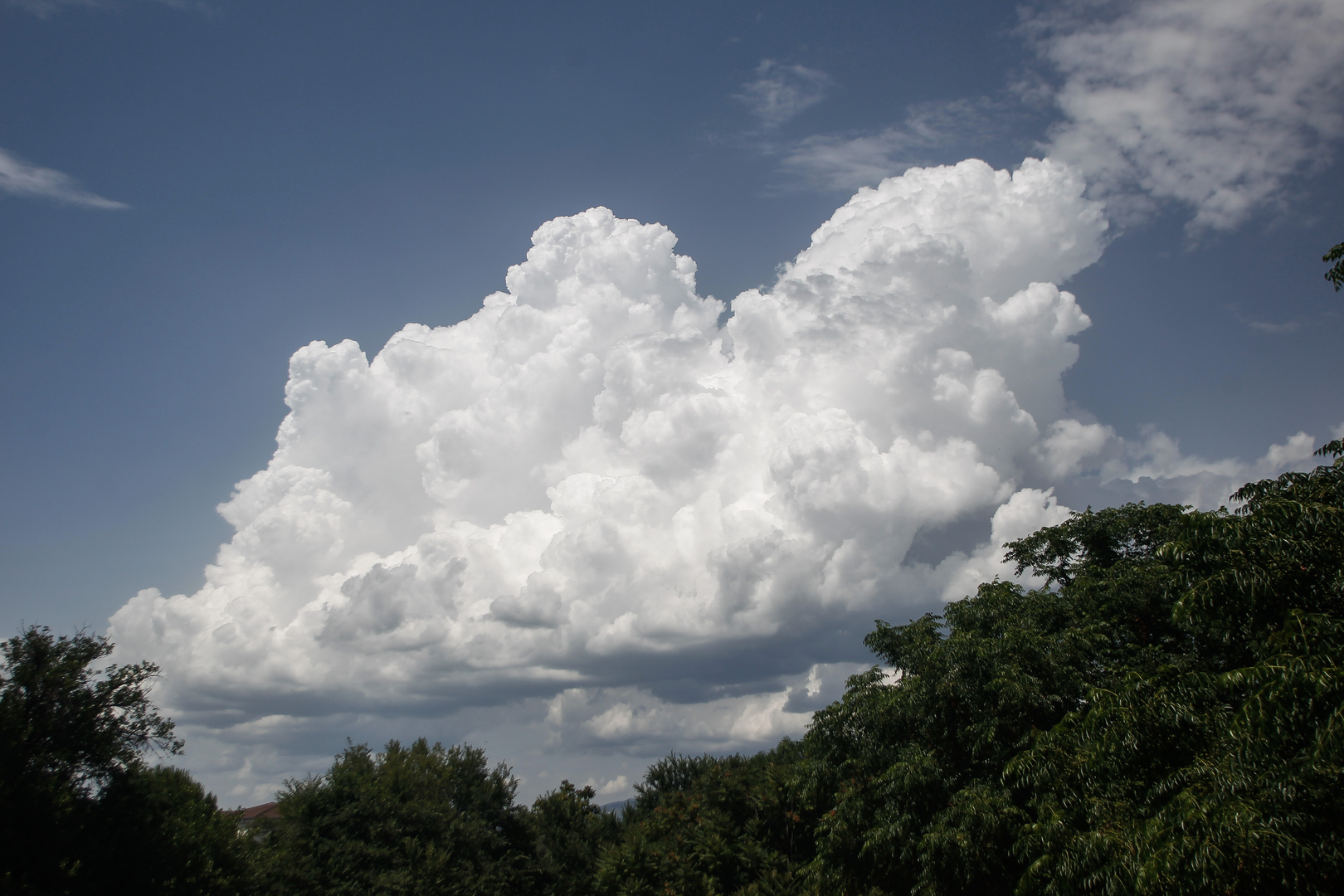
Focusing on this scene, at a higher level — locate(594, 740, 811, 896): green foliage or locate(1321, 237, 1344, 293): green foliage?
locate(1321, 237, 1344, 293): green foliage

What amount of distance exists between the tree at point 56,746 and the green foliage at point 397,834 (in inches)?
401

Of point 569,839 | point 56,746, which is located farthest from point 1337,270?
point 569,839

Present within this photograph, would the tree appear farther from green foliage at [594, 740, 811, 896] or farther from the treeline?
green foliage at [594, 740, 811, 896]

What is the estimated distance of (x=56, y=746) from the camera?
2570 centimetres

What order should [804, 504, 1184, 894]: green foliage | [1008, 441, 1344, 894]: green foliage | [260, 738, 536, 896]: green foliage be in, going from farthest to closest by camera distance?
1. [260, 738, 536, 896]: green foliage
2. [804, 504, 1184, 894]: green foliage
3. [1008, 441, 1344, 894]: green foliage

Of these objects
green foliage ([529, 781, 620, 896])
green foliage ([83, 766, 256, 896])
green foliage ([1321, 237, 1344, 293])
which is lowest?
green foliage ([529, 781, 620, 896])

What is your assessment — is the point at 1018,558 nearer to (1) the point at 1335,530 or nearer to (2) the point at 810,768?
(2) the point at 810,768

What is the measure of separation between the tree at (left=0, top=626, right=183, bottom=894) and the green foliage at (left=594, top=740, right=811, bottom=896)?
70.7ft

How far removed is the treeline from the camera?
9.07 metres

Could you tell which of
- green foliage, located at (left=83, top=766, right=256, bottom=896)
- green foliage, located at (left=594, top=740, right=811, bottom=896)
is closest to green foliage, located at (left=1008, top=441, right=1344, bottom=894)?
green foliage, located at (left=594, top=740, right=811, bottom=896)

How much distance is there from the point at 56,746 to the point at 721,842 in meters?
28.0

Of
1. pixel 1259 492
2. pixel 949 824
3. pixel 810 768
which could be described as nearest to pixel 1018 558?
pixel 810 768

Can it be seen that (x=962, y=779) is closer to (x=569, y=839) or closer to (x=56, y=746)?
(x=56, y=746)

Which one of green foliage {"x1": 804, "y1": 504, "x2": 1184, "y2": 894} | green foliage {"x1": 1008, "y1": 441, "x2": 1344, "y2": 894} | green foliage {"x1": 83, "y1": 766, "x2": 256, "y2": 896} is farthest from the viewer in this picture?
green foliage {"x1": 83, "y1": 766, "x2": 256, "y2": 896}
